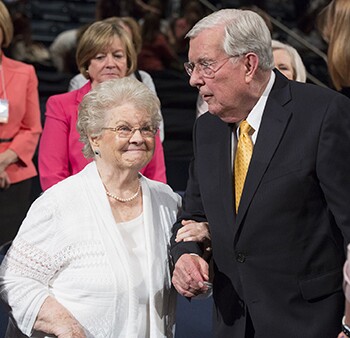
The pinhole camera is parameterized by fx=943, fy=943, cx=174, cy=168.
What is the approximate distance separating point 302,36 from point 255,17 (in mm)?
6866

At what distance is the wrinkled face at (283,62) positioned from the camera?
177 inches

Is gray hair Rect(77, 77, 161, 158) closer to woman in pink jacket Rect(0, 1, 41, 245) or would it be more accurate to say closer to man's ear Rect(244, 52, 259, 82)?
man's ear Rect(244, 52, 259, 82)

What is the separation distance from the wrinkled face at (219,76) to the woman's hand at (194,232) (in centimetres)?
40

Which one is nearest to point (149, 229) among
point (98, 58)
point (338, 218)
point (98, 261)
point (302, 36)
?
point (98, 261)

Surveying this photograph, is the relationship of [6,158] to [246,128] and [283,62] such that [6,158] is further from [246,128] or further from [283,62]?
[246,128]

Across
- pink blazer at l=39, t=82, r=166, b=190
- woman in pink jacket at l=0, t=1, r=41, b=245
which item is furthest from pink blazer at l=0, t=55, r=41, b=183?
pink blazer at l=39, t=82, r=166, b=190

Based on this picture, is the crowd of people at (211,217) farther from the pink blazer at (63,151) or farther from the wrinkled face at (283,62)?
the wrinkled face at (283,62)

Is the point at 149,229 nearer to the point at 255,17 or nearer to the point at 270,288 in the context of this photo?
the point at 270,288

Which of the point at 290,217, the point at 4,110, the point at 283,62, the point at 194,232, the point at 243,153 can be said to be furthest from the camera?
the point at 4,110

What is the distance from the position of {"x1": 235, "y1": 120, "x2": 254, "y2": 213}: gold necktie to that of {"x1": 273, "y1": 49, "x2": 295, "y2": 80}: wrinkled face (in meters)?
1.65

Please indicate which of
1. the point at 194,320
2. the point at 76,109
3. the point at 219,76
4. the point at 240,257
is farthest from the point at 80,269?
the point at 76,109

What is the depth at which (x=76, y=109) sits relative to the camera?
14.2 feet

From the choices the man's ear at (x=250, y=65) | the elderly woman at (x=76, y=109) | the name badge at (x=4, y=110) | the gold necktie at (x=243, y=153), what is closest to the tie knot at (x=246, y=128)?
the gold necktie at (x=243, y=153)

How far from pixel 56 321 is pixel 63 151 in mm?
1350
